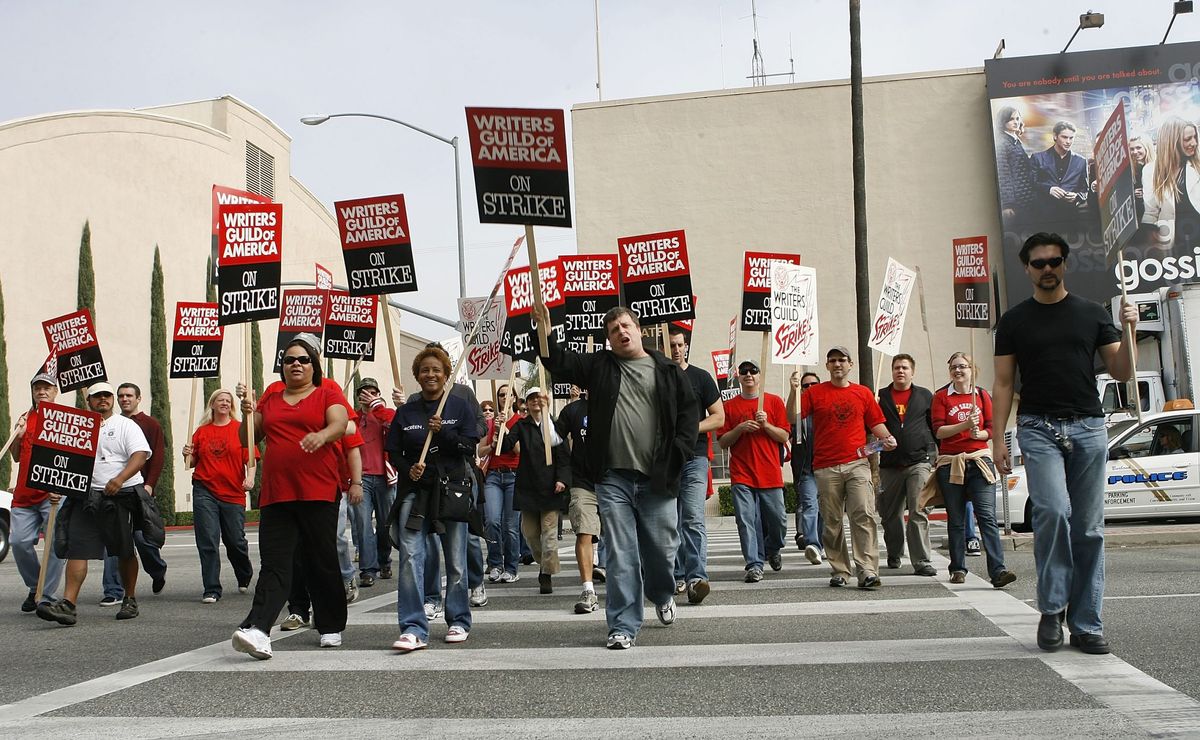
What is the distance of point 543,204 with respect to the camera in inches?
311

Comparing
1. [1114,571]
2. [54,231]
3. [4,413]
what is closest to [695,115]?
[54,231]

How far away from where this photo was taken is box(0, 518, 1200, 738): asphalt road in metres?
4.80

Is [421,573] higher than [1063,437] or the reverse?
the reverse

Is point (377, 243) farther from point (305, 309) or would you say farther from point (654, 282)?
point (654, 282)

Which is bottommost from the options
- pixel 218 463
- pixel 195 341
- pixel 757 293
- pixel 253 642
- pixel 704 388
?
pixel 253 642

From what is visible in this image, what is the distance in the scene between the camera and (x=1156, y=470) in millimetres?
14805

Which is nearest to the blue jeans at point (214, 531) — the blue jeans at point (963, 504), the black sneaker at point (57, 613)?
the black sneaker at point (57, 613)

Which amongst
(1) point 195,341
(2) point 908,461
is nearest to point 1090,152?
(2) point 908,461

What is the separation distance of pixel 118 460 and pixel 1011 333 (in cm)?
715

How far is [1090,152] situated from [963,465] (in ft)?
90.3

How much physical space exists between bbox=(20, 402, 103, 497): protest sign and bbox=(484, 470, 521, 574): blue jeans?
3.78 metres

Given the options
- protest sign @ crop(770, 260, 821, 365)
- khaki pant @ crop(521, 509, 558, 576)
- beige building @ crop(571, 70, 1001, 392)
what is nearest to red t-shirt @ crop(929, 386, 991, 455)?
protest sign @ crop(770, 260, 821, 365)

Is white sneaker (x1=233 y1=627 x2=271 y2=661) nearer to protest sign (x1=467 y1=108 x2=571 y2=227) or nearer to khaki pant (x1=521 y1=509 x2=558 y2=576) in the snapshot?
protest sign (x1=467 y1=108 x2=571 y2=227)

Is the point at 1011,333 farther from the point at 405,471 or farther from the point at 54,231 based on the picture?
the point at 54,231
